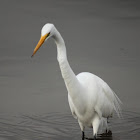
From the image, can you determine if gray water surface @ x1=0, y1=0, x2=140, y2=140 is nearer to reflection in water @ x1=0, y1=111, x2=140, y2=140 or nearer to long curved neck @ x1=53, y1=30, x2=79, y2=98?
reflection in water @ x1=0, y1=111, x2=140, y2=140

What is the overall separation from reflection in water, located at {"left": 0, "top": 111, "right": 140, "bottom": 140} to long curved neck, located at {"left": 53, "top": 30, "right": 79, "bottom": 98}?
3.85 feet

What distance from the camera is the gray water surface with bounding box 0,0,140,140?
720cm

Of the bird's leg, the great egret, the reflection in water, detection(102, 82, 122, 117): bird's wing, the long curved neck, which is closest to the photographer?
the long curved neck

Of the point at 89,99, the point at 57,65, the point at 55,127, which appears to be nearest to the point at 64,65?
the point at 89,99

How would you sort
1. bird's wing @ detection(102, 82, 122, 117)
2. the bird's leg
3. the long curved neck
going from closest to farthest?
the long curved neck < the bird's leg < bird's wing @ detection(102, 82, 122, 117)

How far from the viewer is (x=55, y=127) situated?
7.13 m

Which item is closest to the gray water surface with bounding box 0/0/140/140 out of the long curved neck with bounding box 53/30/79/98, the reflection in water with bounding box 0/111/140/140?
the reflection in water with bounding box 0/111/140/140

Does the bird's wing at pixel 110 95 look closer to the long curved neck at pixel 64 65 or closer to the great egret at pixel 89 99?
the great egret at pixel 89 99

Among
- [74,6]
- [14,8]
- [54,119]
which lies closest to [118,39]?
[74,6]

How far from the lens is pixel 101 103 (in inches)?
247

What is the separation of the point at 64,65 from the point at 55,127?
1892mm

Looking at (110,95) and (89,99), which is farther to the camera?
(110,95)

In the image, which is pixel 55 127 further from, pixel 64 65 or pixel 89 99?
pixel 64 65

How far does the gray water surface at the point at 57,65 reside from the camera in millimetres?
7195
